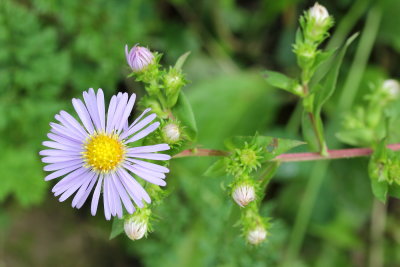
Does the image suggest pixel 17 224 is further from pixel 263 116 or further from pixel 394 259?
pixel 394 259

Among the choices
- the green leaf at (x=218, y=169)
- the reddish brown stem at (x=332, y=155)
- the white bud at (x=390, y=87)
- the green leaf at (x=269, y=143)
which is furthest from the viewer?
the white bud at (x=390, y=87)

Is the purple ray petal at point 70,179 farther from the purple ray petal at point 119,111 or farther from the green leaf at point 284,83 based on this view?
the green leaf at point 284,83

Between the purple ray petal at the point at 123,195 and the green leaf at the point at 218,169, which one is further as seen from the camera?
the green leaf at the point at 218,169

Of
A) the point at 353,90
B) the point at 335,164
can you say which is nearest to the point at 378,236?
the point at 335,164

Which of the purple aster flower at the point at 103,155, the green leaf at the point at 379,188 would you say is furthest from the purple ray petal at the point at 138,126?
the green leaf at the point at 379,188

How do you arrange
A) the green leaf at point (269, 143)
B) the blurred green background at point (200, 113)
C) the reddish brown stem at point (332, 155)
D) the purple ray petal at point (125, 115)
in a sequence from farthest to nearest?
the blurred green background at point (200, 113) → the reddish brown stem at point (332, 155) → the green leaf at point (269, 143) → the purple ray petal at point (125, 115)
